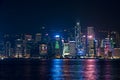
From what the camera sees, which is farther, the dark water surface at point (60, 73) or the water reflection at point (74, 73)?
the water reflection at point (74, 73)

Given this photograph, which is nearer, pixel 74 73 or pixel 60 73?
pixel 74 73

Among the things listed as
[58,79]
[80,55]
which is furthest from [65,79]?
[80,55]

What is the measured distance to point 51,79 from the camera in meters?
66.2

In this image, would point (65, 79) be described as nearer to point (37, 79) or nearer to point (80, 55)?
point (37, 79)

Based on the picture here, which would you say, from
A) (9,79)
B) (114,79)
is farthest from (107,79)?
(9,79)

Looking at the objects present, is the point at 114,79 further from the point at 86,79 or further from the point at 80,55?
the point at 80,55

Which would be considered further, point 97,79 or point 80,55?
point 80,55

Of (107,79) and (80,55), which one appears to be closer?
(107,79)

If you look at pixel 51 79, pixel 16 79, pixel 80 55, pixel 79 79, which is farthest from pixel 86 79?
pixel 80 55

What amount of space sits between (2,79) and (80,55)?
136074mm

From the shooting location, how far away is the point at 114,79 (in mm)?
65875

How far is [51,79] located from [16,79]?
530 cm

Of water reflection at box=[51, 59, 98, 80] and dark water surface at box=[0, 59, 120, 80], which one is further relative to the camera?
water reflection at box=[51, 59, 98, 80]

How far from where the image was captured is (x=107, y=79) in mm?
65312
